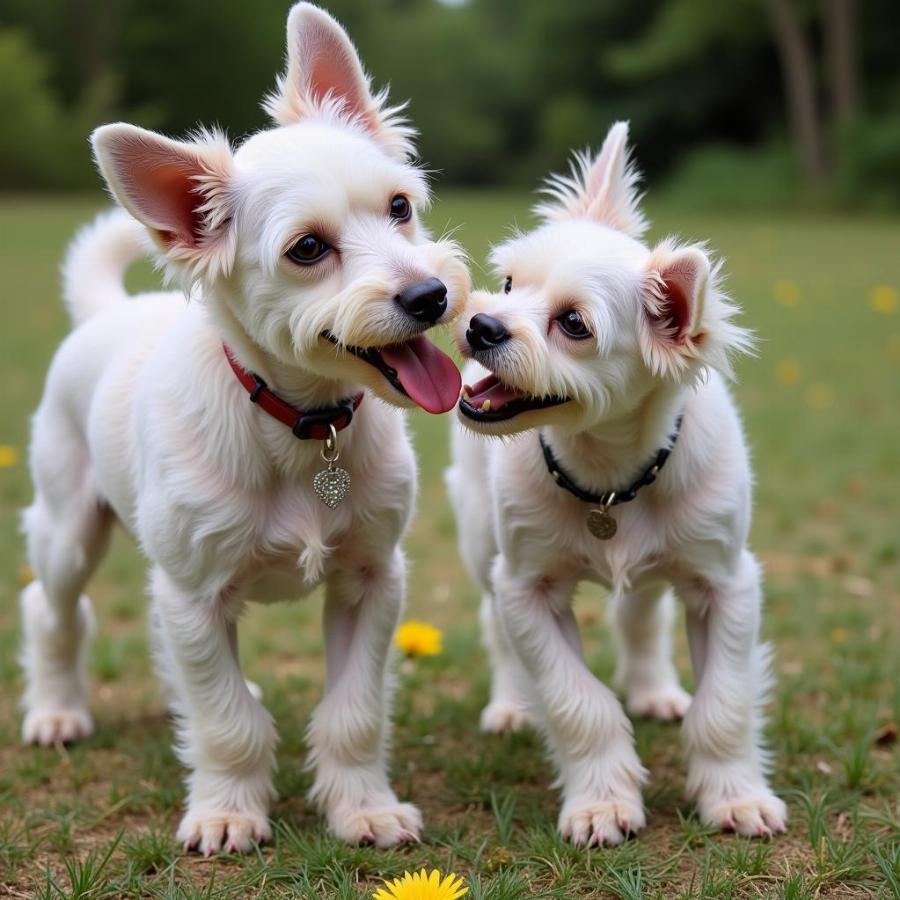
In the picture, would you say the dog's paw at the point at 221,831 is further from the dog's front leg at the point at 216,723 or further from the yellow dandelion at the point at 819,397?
the yellow dandelion at the point at 819,397

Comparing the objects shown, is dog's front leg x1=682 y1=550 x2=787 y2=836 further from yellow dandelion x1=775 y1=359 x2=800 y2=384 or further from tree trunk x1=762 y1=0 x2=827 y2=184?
tree trunk x1=762 y1=0 x2=827 y2=184

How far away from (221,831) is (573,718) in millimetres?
1139

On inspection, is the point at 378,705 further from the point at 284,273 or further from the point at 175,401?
the point at 284,273

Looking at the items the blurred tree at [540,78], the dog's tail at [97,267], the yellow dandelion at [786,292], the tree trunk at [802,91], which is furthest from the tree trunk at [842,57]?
the dog's tail at [97,267]

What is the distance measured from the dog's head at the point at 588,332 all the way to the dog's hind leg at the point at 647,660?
4.64ft

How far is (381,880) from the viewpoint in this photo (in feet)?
11.6

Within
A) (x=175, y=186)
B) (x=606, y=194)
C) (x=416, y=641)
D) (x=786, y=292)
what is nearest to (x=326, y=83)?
(x=175, y=186)

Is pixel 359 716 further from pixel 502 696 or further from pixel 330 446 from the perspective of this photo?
pixel 502 696

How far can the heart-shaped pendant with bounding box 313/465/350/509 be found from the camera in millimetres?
3795

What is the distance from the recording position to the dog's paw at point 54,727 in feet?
15.5

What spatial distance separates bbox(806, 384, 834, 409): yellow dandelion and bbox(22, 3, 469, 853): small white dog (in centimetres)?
720

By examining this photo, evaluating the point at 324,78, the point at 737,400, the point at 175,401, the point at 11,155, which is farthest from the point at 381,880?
the point at 11,155

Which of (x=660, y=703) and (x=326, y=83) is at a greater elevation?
(x=326, y=83)

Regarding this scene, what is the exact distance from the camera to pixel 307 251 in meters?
3.51
